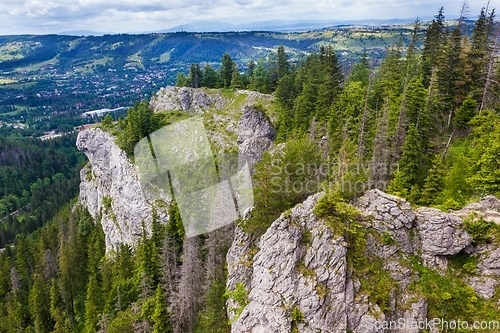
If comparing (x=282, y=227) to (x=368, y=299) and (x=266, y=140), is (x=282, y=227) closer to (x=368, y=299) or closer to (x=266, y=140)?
(x=368, y=299)

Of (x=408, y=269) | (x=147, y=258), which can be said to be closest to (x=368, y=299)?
(x=408, y=269)

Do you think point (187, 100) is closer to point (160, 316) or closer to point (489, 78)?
point (160, 316)

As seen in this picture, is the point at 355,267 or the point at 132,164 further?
the point at 132,164

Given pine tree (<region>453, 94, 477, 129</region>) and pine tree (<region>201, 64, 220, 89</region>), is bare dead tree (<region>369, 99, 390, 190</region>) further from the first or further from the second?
pine tree (<region>201, 64, 220, 89</region>)

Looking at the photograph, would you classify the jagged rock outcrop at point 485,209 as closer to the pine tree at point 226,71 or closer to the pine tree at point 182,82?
the pine tree at point 226,71
